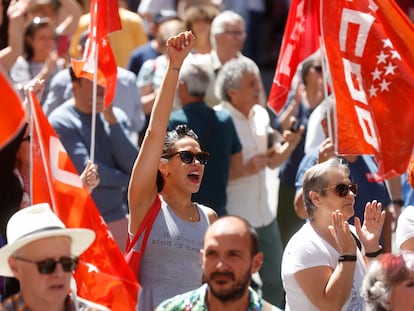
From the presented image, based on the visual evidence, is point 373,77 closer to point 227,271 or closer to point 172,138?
point 172,138

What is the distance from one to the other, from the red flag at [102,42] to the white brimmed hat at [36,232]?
7.27ft

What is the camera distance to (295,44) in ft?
27.1

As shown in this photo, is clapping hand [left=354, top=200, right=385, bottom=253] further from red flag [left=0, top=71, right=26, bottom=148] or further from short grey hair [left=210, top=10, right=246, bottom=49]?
short grey hair [left=210, top=10, right=246, bottom=49]

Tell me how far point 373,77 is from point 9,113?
2901mm

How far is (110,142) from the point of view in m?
9.17

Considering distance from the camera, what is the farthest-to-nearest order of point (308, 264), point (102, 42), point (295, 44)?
point (295, 44) → point (102, 42) → point (308, 264)

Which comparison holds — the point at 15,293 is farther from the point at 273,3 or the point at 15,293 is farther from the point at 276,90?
the point at 273,3

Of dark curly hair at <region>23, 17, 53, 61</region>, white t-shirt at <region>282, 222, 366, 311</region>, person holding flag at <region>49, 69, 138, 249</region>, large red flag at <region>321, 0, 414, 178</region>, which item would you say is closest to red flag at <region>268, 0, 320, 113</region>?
large red flag at <region>321, 0, 414, 178</region>

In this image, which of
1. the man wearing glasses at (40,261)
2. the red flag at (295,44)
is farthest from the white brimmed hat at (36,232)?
the red flag at (295,44)

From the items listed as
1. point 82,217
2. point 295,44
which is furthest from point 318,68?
point 82,217

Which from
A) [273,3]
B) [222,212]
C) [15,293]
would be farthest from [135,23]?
[15,293]

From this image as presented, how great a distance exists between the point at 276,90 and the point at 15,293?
2.73m

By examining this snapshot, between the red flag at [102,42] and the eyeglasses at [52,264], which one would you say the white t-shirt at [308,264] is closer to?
the eyeglasses at [52,264]

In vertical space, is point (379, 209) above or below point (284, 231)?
above
